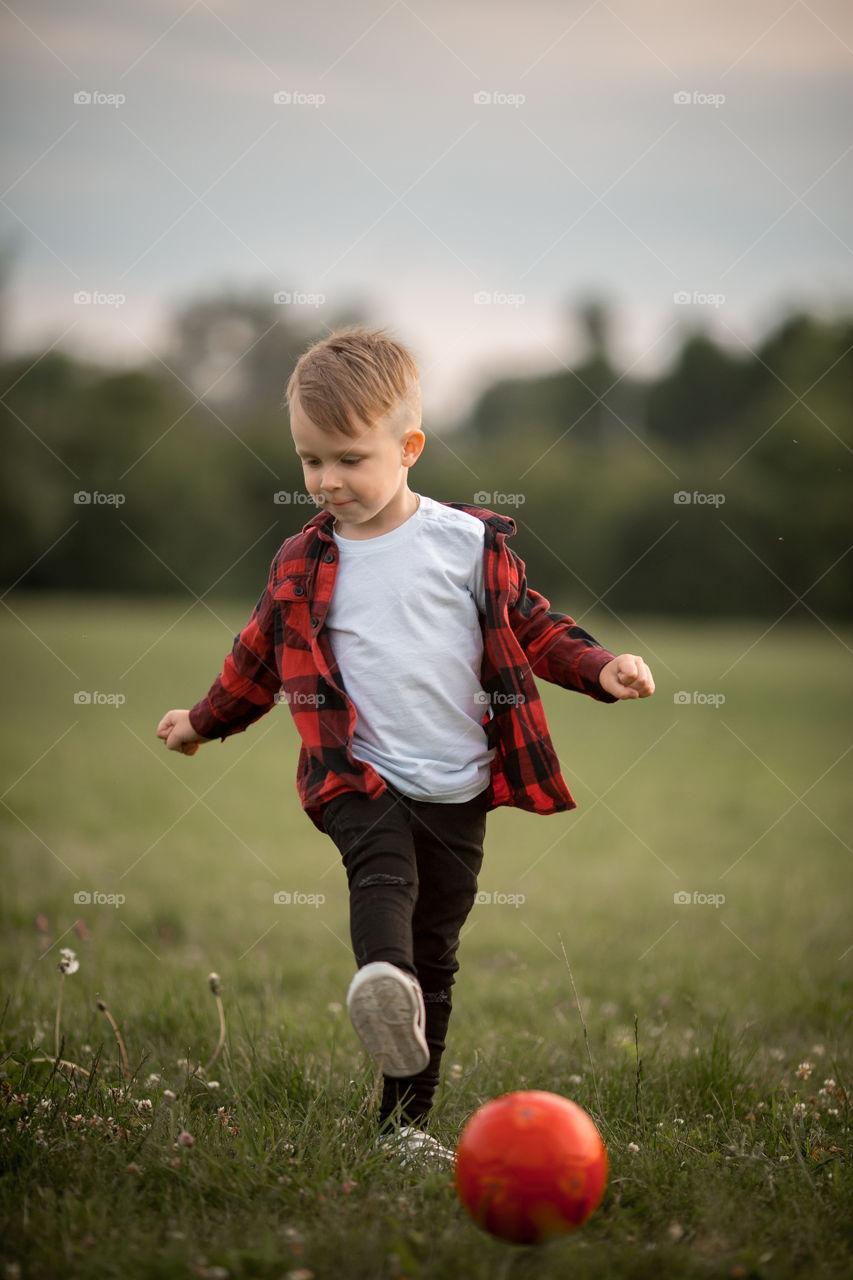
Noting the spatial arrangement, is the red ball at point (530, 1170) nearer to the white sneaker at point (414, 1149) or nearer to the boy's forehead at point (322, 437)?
the white sneaker at point (414, 1149)

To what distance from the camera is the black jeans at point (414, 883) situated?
8.63 feet

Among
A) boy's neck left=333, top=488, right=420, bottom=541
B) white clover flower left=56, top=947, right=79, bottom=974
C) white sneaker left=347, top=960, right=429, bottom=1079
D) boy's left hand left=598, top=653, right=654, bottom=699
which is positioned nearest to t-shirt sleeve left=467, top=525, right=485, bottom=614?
A: boy's neck left=333, top=488, right=420, bottom=541

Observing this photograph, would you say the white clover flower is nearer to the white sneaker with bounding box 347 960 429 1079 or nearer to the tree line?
the white sneaker with bounding box 347 960 429 1079

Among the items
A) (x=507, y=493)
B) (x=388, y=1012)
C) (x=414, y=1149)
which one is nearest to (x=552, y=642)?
(x=388, y=1012)

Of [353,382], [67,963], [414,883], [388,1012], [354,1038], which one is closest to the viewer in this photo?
[388,1012]

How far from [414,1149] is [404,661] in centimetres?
111

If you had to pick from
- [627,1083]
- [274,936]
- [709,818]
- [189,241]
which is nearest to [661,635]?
[189,241]

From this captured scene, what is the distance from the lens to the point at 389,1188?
2408 millimetres

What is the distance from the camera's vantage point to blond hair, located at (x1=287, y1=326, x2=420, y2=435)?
281 cm

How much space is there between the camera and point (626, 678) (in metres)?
2.89

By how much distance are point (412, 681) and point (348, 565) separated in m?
0.34

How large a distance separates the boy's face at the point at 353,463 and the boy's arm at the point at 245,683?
0.33 m

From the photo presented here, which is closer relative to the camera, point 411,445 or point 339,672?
point 339,672

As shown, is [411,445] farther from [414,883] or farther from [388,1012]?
[388,1012]
